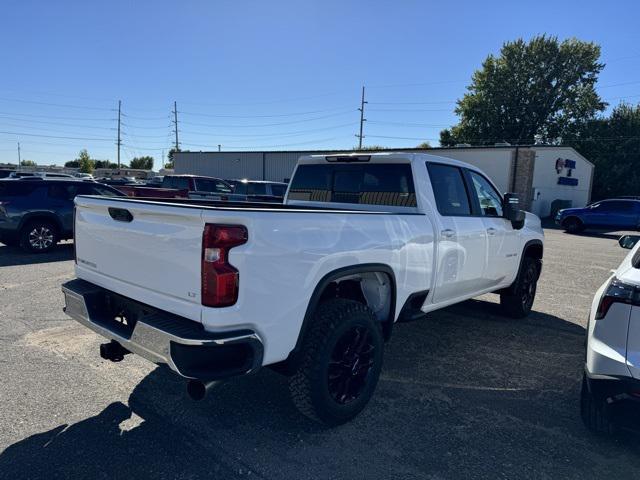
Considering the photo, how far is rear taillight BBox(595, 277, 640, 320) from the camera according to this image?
277cm

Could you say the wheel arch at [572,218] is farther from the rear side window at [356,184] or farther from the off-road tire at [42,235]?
the off-road tire at [42,235]

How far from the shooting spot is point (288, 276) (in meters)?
2.69

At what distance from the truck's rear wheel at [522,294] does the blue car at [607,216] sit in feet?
58.0

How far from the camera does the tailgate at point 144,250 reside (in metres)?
2.57

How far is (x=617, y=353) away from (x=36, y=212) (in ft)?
34.6

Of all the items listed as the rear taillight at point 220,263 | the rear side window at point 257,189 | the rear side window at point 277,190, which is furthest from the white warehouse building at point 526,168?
the rear taillight at point 220,263

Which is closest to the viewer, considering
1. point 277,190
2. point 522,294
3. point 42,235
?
point 522,294

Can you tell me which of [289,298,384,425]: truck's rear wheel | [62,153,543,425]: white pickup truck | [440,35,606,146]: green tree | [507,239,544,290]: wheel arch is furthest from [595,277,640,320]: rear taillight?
[440,35,606,146]: green tree

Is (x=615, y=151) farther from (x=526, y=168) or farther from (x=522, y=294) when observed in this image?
(x=522, y=294)

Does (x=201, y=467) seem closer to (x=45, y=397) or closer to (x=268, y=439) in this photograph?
(x=268, y=439)

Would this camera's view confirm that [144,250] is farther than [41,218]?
No

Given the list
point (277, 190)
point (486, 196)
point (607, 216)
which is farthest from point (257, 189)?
point (607, 216)

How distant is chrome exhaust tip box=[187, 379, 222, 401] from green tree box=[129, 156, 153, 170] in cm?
11664

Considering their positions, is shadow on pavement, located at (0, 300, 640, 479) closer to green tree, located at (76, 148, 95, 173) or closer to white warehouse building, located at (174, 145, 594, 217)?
white warehouse building, located at (174, 145, 594, 217)
